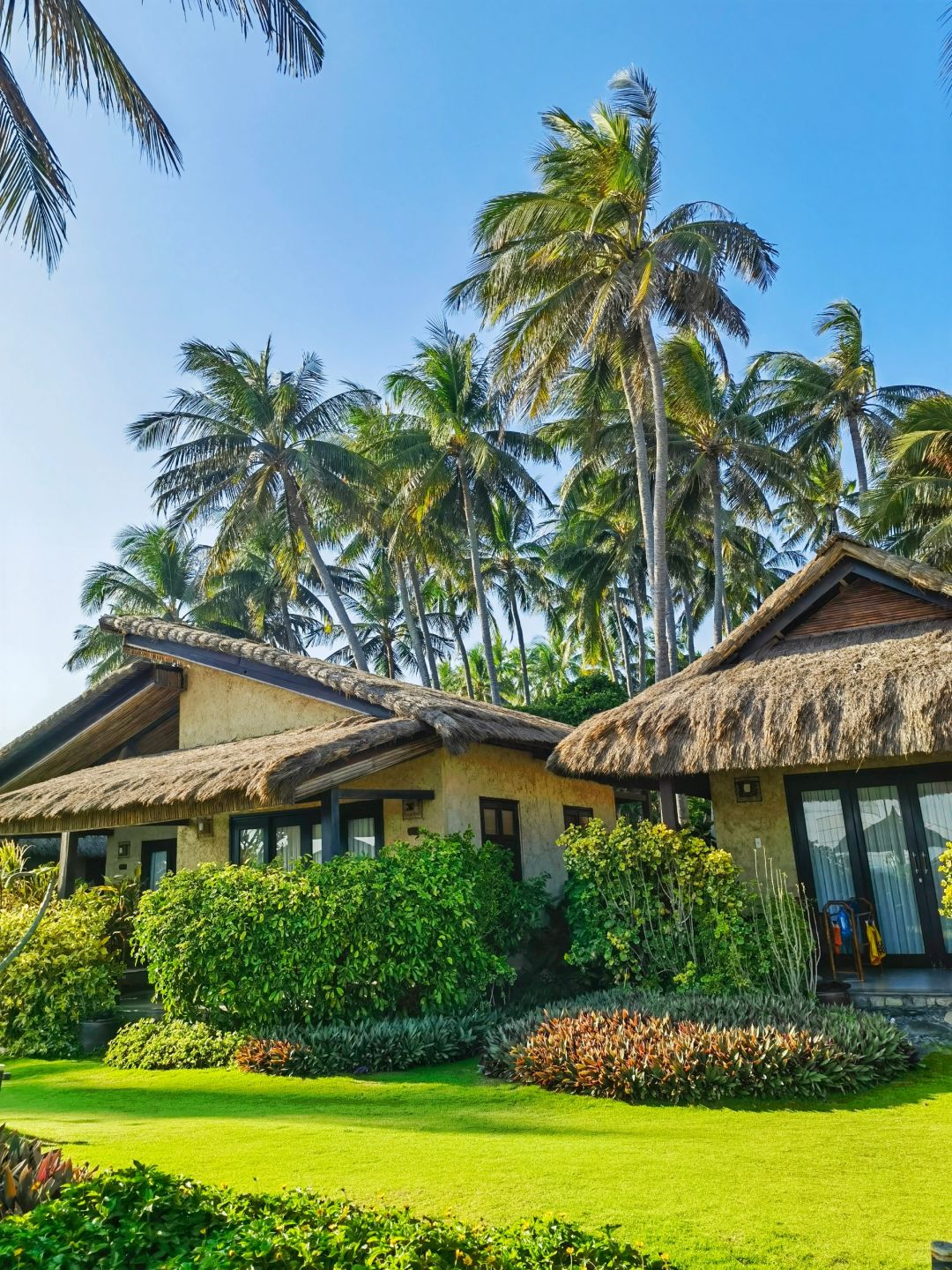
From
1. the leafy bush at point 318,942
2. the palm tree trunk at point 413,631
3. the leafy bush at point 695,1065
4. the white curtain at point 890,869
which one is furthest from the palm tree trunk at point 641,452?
the leafy bush at point 695,1065

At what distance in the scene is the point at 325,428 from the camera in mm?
24328

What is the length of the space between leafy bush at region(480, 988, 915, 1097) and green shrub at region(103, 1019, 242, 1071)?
278 centimetres

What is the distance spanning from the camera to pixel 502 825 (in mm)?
13133

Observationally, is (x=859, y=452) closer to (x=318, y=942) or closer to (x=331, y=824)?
(x=331, y=824)

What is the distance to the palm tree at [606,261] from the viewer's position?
656 inches

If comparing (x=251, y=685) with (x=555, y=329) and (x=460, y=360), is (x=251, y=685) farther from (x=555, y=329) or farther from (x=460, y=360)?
(x=460, y=360)

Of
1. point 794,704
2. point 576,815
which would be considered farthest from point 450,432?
point 794,704

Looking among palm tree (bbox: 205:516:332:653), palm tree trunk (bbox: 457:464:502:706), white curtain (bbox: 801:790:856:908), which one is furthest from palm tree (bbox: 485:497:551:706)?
white curtain (bbox: 801:790:856:908)

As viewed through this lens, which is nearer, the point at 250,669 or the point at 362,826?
the point at 362,826

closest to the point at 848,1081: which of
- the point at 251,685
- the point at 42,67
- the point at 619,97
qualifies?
the point at 251,685

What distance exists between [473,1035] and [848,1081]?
3439 mm

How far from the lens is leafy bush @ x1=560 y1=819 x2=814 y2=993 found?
360 inches

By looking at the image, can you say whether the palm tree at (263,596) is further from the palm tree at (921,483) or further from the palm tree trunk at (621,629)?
the palm tree at (921,483)

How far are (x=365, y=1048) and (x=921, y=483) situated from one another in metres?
16.6
